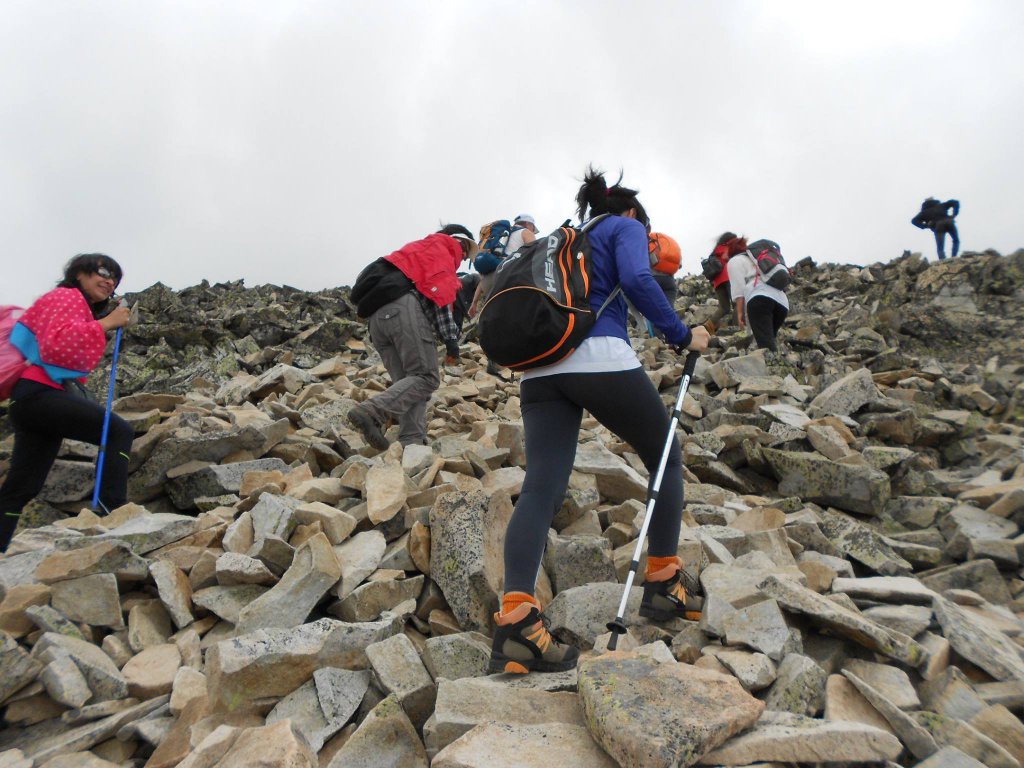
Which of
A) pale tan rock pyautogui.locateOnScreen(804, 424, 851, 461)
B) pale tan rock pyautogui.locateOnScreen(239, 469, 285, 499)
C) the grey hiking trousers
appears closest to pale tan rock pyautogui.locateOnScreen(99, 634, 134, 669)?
pale tan rock pyautogui.locateOnScreen(239, 469, 285, 499)

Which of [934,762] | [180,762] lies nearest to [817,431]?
[934,762]

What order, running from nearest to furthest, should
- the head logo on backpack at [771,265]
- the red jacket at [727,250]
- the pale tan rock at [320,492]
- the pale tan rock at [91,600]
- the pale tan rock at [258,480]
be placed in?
the pale tan rock at [91,600] → the pale tan rock at [320,492] → the pale tan rock at [258,480] → the head logo on backpack at [771,265] → the red jacket at [727,250]

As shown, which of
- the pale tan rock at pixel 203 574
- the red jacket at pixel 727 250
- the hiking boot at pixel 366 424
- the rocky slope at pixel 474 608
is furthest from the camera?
the red jacket at pixel 727 250

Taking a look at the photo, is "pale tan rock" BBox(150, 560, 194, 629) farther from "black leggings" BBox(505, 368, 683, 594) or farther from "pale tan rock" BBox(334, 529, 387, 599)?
"black leggings" BBox(505, 368, 683, 594)

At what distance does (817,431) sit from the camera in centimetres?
738

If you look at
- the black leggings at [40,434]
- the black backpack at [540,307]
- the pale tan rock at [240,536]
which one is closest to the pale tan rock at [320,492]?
the pale tan rock at [240,536]

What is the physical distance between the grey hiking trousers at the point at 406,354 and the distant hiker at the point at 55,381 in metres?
2.30

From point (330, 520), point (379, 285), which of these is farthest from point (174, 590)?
point (379, 285)

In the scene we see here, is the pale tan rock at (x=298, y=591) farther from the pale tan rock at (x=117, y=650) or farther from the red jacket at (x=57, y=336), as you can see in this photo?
the red jacket at (x=57, y=336)

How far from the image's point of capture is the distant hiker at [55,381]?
464cm

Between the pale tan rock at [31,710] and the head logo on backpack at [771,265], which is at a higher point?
the head logo on backpack at [771,265]

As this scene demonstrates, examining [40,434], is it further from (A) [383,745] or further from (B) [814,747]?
(B) [814,747]

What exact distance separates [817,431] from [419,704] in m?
5.96

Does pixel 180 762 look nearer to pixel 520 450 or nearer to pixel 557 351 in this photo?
pixel 557 351
